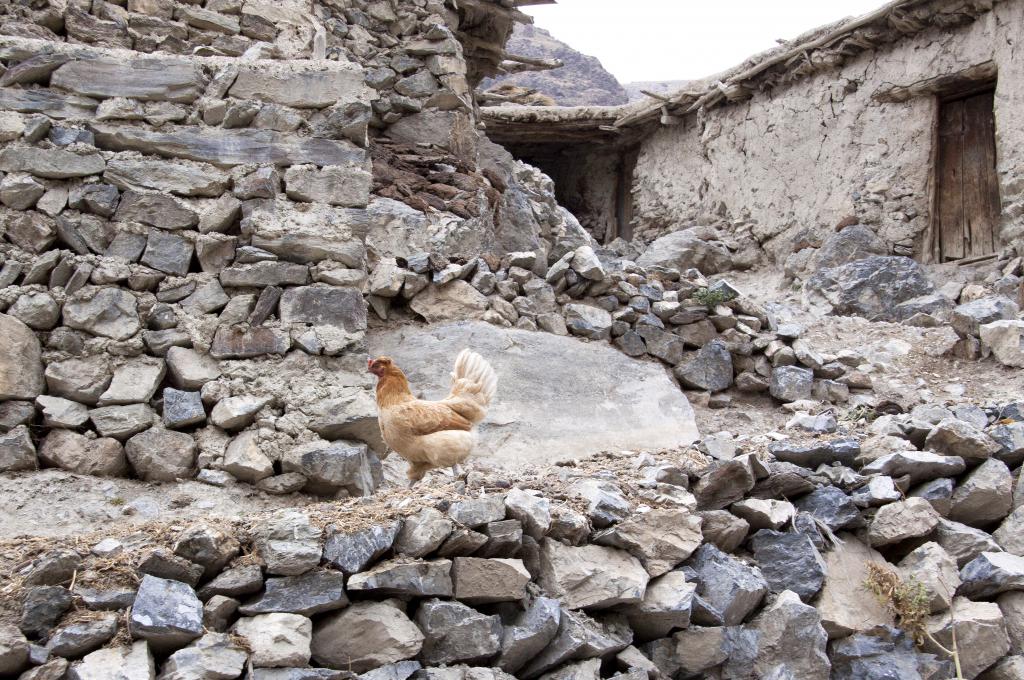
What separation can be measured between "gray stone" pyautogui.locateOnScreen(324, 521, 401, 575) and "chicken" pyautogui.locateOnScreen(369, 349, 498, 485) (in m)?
1.03

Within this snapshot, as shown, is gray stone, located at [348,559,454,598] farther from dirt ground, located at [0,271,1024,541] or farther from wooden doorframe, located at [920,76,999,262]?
wooden doorframe, located at [920,76,999,262]

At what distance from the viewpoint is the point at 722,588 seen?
3340 mm

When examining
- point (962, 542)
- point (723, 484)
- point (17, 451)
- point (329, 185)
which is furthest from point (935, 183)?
point (17, 451)

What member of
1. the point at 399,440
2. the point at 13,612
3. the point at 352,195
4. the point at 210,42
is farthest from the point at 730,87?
the point at 13,612

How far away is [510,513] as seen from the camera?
3.07m

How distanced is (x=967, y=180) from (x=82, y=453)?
9366 mm

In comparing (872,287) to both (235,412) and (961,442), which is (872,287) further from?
(235,412)

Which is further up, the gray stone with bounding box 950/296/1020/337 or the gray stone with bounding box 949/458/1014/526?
the gray stone with bounding box 950/296/1020/337

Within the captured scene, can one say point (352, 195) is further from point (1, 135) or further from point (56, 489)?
point (56, 489)

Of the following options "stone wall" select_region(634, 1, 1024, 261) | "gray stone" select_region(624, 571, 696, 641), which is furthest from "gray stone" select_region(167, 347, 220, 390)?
"stone wall" select_region(634, 1, 1024, 261)

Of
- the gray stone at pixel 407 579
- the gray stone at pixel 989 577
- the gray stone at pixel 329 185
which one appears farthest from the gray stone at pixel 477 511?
the gray stone at pixel 989 577

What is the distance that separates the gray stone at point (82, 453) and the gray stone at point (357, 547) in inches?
55.4

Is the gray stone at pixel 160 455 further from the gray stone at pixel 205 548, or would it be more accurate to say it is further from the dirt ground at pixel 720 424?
the gray stone at pixel 205 548

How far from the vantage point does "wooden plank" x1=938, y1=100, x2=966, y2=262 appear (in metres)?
9.52
